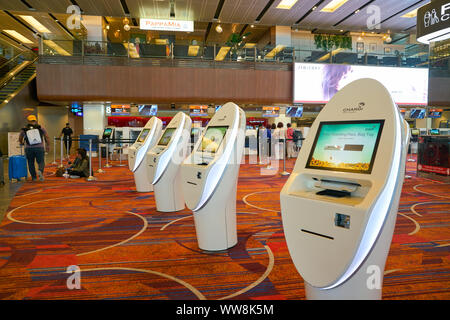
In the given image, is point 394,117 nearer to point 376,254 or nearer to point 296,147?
point 376,254

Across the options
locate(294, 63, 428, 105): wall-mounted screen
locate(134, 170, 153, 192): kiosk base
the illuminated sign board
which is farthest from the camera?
locate(294, 63, 428, 105): wall-mounted screen

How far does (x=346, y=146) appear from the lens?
178 cm

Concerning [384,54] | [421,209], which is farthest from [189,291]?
[384,54]

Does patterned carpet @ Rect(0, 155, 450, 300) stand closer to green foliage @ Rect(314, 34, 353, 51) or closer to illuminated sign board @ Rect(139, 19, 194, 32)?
illuminated sign board @ Rect(139, 19, 194, 32)

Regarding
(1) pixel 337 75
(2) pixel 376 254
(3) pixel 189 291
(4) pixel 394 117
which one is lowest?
(3) pixel 189 291

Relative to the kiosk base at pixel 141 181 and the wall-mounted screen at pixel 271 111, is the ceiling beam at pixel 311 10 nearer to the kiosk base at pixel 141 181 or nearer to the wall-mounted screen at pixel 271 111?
the wall-mounted screen at pixel 271 111

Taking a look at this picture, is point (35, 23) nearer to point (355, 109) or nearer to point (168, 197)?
point (168, 197)

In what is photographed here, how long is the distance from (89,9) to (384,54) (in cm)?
1165

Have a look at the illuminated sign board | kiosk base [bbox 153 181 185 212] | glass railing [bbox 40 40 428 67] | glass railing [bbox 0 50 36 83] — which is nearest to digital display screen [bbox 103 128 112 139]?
glass railing [bbox 40 40 428 67]

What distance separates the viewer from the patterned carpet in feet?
7.76

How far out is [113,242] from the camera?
3.40m

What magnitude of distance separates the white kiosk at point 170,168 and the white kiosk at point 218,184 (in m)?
1.27

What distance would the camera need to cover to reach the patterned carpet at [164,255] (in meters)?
2.37

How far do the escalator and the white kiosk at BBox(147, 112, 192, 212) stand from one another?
11006 mm
